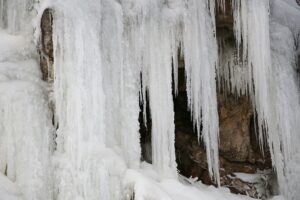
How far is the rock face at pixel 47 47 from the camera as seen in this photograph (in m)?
5.51

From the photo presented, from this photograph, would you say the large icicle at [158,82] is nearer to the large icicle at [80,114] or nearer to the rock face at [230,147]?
the large icicle at [80,114]

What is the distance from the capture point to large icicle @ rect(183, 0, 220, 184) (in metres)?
6.44

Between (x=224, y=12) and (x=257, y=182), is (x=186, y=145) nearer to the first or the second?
(x=257, y=182)

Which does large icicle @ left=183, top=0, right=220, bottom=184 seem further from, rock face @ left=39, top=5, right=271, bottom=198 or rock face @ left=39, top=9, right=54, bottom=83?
rock face @ left=39, top=9, right=54, bottom=83

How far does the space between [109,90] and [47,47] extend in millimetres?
865

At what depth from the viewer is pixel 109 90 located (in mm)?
5699

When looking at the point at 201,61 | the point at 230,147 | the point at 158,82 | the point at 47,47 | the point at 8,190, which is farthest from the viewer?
the point at 230,147

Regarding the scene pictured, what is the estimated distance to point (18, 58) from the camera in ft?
19.9

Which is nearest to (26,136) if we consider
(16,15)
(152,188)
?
(152,188)

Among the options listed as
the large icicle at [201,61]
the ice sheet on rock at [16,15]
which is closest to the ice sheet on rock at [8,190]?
the ice sheet on rock at [16,15]

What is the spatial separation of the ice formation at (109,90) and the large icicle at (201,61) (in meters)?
0.01

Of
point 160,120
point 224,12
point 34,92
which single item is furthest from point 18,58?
point 224,12

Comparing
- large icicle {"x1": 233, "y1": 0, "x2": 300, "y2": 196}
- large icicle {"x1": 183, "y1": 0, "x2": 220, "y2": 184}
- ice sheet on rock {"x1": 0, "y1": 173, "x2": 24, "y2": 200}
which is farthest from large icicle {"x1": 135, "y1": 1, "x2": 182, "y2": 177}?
ice sheet on rock {"x1": 0, "y1": 173, "x2": 24, "y2": 200}

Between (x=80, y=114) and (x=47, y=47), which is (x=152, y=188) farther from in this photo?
(x=47, y=47)
